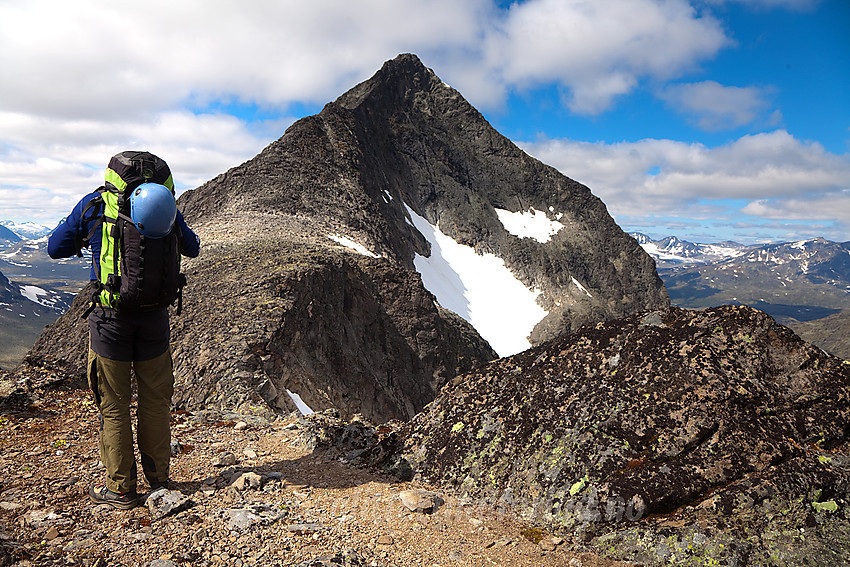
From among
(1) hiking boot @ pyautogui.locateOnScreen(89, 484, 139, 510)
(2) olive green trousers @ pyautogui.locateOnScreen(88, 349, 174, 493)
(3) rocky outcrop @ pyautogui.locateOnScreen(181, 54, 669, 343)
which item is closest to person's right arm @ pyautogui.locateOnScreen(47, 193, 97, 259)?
(2) olive green trousers @ pyautogui.locateOnScreen(88, 349, 174, 493)

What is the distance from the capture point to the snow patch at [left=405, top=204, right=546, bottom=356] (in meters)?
71.4

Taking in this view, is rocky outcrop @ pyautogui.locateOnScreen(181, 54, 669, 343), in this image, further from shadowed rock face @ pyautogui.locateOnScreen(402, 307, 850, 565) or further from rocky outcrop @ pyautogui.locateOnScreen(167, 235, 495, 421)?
shadowed rock face @ pyautogui.locateOnScreen(402, 307, 850, 565)

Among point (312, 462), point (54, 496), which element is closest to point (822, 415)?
point (312, 462)

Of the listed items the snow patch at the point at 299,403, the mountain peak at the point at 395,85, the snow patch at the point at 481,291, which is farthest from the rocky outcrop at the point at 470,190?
the snow patch at the point at 299,403

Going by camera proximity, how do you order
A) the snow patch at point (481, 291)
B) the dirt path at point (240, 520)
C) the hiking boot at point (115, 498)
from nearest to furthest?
the dirt path at point (240, 520) < the hiking boot at point (115, 498) < the snow patch at point (481, 291)

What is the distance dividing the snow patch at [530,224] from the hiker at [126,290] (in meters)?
86.0

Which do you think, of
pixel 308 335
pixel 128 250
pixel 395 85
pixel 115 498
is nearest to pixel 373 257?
pixel 308 335

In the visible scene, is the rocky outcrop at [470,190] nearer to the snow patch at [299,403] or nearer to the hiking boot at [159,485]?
the snow patch at [299,403]

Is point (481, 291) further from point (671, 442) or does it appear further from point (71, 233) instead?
point (71, 233)

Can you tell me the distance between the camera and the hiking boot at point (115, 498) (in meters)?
5.81

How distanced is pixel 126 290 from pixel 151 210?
970 millimetres

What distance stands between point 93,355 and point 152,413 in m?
1.02

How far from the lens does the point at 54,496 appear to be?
19.1 ft

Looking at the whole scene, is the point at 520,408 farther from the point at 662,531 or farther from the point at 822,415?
the point at 822,415
